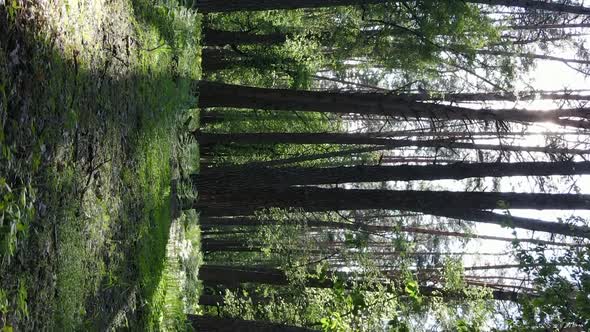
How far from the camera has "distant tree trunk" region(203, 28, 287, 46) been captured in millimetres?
15156

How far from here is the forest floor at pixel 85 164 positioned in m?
3.79

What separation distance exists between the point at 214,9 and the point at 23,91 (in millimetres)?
7807

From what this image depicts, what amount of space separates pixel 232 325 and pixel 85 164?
6874mm

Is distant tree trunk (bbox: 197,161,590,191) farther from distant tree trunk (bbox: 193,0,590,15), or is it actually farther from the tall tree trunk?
distant tree trunk (bbox: 193,0,590,15)

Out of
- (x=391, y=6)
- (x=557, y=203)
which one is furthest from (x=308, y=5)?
(x=557, y=203)

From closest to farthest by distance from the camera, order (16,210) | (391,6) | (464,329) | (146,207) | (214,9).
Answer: (16,210) < (146,207) < (464,329) < (214,9) < (391,6)

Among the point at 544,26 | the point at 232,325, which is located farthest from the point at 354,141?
the point at 544,26

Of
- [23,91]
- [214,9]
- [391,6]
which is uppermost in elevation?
[391,6]

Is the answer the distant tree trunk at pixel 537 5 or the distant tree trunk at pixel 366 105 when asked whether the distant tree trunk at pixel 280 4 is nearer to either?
the distant tree trunk at pixel 537 5

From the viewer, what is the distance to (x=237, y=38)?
15438 millimetres

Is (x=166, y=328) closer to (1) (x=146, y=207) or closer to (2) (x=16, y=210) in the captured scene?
(1) (x=146, y=207)

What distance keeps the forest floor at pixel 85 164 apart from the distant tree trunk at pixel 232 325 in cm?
247

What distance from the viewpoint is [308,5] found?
37.3 feet

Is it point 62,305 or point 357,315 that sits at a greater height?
point 357,315
